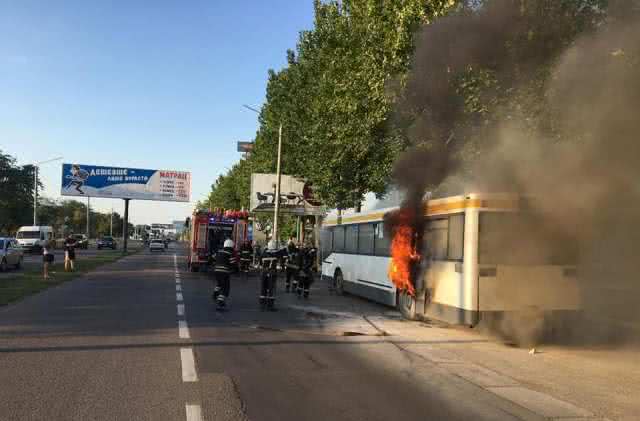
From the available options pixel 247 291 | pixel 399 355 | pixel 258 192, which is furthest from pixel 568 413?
pixel 258 192

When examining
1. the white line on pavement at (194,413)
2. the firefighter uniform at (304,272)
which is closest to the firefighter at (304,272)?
the firefighter uniform at (304,272)

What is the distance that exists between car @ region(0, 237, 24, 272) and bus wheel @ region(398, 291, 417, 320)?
697 inches

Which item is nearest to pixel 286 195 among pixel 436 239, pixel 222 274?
pixel 222 274

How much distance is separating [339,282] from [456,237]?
783cm

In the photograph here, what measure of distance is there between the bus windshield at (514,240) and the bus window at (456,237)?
457 mm

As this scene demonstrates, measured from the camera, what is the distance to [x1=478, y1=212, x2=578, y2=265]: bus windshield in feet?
30.5

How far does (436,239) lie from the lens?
10719mm

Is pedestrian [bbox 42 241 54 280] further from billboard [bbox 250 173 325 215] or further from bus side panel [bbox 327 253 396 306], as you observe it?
billboard [bbox 250 173 325 215]

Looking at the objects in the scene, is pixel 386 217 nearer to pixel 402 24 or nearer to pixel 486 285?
pixel 486 285

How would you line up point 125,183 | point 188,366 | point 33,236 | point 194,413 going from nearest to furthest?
point 194,413, point 188,366, point 33,236, point 125,183

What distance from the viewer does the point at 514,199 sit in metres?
9.34

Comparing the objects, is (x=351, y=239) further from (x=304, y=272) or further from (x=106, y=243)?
(x=106, y=243)

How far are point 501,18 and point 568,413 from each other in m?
7.80

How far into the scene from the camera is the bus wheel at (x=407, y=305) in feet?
38.5
